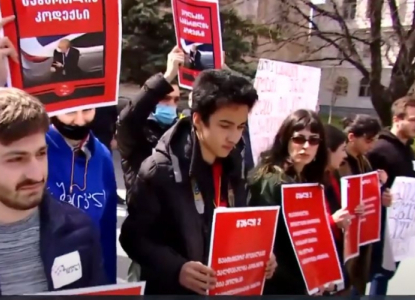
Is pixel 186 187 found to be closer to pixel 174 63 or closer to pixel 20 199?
pixel 20 199

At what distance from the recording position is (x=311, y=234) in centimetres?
255

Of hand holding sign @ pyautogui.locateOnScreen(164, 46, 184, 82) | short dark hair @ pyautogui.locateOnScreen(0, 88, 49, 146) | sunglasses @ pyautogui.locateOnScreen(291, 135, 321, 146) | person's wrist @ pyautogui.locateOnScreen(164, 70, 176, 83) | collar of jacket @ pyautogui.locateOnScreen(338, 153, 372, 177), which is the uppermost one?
hand holding sign @ pyautogui.locateOnScreen(164, 46, 184, 82)

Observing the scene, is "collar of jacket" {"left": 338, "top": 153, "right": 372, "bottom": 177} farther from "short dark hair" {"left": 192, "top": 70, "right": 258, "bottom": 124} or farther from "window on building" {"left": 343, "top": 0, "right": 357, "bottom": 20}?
"window on building" {"left": 343, "top": 0, "right": 357, "bottom": 20}

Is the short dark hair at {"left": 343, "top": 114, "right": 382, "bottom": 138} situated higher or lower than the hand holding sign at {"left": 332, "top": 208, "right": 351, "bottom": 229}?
higher

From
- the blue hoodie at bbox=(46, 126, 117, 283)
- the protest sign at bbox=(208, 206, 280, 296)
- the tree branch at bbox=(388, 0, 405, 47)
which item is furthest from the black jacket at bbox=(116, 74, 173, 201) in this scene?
the tree branch at bbox=(388, 0, 405, 47)

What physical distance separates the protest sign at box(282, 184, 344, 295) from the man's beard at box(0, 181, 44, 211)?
1.28 meters

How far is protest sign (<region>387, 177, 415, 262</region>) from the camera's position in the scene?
3.67 m

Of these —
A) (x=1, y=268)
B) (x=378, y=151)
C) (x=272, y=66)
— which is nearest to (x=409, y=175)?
(x=378, y=151)

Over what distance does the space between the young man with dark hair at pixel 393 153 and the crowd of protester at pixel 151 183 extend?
0.41m

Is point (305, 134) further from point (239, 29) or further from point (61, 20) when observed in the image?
point (239, 29)

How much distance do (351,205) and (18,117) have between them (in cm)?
207

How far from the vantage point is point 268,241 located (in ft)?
6.97

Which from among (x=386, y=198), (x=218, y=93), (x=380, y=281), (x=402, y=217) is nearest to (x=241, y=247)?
(x=218, y=93)

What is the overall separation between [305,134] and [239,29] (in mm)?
13454
